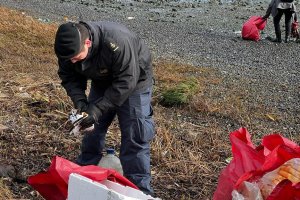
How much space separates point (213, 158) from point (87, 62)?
5.51 feet

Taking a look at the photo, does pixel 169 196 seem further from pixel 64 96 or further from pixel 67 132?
pixel 64 96

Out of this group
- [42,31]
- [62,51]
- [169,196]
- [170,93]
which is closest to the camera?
[62,51]

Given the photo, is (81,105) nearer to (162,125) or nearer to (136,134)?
(136,134)

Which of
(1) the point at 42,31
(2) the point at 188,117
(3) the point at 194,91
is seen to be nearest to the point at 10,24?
(1) the point at 42,31

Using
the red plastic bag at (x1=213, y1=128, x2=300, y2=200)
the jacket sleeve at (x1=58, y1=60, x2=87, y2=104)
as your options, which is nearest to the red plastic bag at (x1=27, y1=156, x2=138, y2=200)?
the red plastic bag at (x1=213, y1=128, x2=300, y2=200)

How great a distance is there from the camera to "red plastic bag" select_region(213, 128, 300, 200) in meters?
2.56

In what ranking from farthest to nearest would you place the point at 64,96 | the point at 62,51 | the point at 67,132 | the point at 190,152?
the point at 64,96, the point at 67,132, the point at 190,152, the point at 62,51

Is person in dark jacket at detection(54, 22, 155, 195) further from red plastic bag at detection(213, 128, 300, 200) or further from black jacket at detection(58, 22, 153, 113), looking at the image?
red plastic bag at detection(213, 128, 300, 200)

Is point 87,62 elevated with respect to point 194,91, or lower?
elevated

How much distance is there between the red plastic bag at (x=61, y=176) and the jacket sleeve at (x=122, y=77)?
0.62 metres

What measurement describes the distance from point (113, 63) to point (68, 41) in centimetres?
37

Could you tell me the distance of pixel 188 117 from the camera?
5.64 m

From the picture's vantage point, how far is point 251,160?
105 inches

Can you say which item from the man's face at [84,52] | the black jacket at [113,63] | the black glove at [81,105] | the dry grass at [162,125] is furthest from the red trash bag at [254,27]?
the man's face at [84,52]
